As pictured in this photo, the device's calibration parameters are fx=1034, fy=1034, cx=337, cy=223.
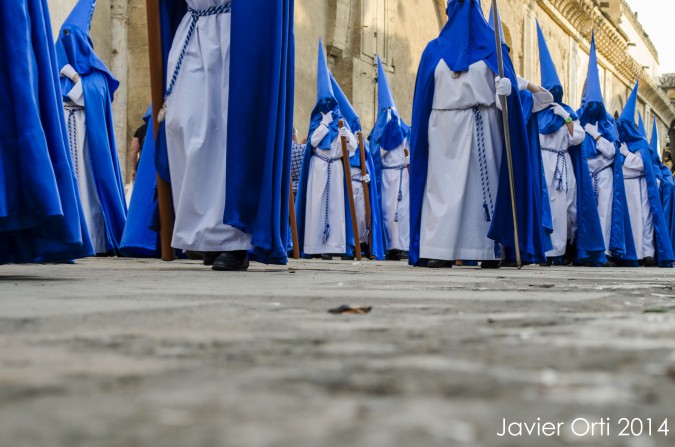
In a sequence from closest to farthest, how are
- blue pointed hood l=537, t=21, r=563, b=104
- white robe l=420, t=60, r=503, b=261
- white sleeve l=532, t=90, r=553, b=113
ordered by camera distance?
white robe l=420, t=60, r=503, b=261, white sleeve l=532, t=90, r=553, b=113, blue pointed hood l=537, t=21, r=563, b=104

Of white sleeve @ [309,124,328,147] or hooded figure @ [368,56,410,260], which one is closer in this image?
white sleeve @ [309,124,328,147]

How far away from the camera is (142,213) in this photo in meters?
5.82

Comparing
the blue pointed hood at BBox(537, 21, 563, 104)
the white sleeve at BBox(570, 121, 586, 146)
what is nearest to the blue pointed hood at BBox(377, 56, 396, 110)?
the blue pointed hood at BBox(537, 21, 563, 104)

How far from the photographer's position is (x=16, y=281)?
3068mm

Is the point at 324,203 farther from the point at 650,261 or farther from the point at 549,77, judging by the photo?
the point at 650,261

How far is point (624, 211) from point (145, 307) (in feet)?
32.6

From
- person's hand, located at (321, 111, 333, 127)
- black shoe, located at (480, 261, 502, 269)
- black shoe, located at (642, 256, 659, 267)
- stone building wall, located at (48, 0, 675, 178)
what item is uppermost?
stone building wall, located at (48, 0, 675, 178)

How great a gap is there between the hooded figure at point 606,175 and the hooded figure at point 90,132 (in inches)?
228

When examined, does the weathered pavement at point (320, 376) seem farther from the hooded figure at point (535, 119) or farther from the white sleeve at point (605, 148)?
the white sleeve at point (605, 148)

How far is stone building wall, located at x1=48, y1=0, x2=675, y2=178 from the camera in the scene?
10953 millimetres

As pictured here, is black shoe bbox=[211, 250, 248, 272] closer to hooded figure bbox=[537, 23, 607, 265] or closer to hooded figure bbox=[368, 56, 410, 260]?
hooded figure bbox=[537, 23, 607, 265]

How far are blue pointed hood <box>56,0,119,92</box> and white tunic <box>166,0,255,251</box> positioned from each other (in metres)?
2.71

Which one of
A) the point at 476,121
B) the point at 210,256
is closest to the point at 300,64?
the point at 476,121

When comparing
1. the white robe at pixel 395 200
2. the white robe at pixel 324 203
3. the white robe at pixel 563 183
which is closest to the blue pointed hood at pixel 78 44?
the white robe at pixel 324 203
